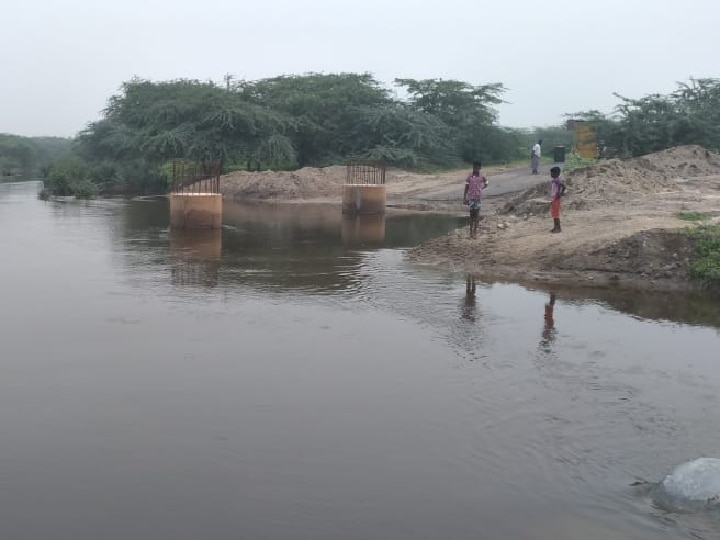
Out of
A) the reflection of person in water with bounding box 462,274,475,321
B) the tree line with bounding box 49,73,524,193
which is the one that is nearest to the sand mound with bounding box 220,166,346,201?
the tree line with bounding box 49,73,524,193

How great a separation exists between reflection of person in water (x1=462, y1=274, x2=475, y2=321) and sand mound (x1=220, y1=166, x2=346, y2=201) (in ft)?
72.4

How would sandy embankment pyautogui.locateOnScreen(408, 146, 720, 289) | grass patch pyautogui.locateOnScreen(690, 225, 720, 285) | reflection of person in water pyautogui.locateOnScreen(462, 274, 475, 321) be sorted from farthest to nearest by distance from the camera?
1. sandy embankment pyautogui.locateOnScreen(408, 146, 720, 289)
2. grass patch pyautogui.locateOnScreen(690, 225, 720, 285)
3. reflection of person in water pyautogui.locateOnScreen(462, 274, 475, 321)

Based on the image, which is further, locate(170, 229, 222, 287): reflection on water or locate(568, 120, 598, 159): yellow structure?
locate(568, 120, 598, 159): yellow structure

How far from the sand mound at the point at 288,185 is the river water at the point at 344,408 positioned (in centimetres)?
2241

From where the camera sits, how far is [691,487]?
15.4 ft

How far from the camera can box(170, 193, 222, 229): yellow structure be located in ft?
61.3

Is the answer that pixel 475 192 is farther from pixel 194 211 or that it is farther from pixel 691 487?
pixel 691 487

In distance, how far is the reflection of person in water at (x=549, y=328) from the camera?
838 cm

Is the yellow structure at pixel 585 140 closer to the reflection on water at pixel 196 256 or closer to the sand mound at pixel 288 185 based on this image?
the sand mound at pixel 288 185

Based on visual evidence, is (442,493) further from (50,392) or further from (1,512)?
(50,392)

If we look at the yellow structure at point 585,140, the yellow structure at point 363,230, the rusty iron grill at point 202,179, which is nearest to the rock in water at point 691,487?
the yellow structure at point 363,230

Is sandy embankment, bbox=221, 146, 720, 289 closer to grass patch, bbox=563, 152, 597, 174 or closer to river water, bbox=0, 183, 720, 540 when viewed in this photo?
river water, bbox=0, 183, 720, 540

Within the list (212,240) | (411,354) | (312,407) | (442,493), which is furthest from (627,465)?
(212,240)

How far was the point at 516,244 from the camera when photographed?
13.8 m
